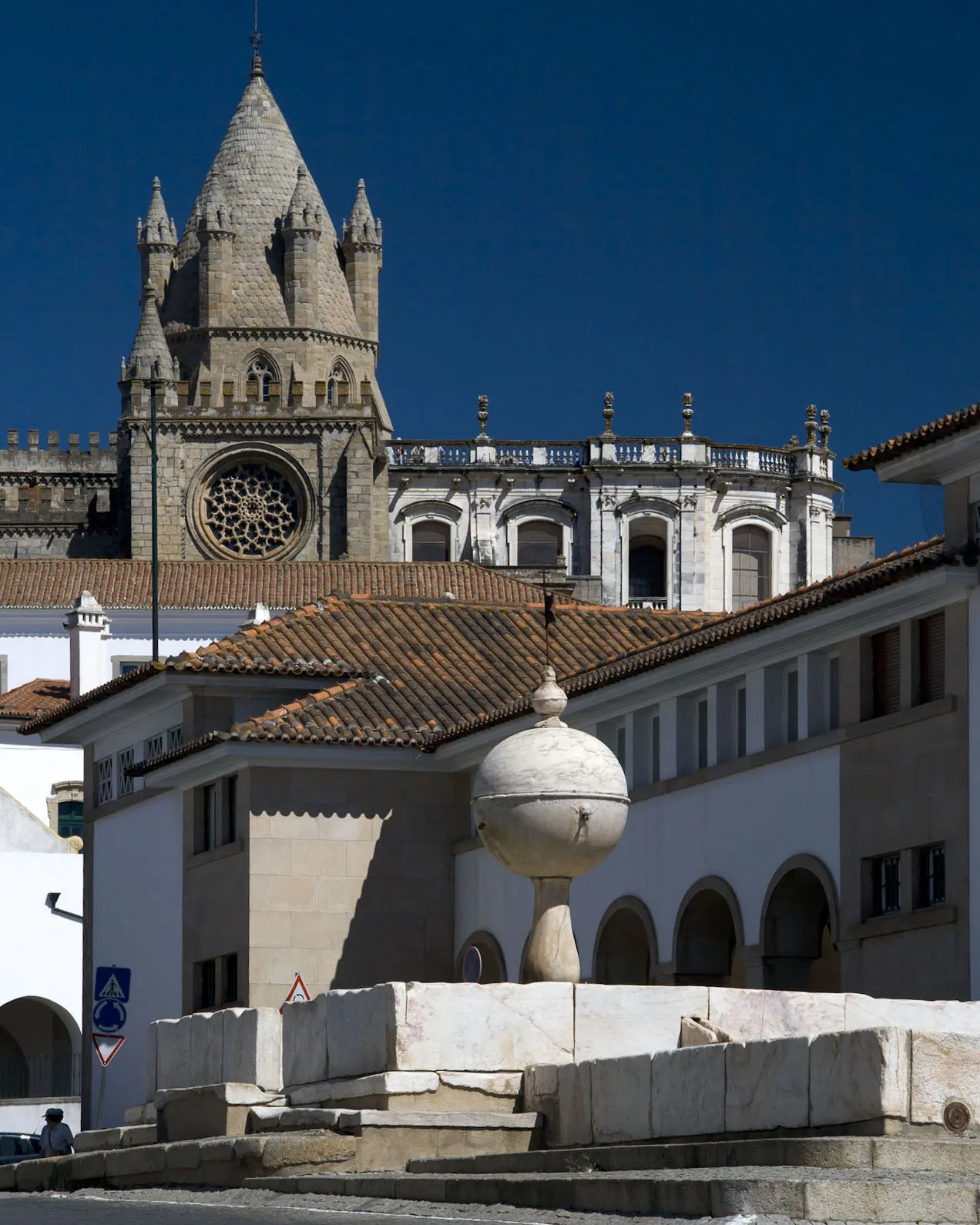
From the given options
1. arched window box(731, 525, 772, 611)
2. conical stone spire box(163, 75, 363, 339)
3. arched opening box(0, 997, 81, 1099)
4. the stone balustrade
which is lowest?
arched opening box(0, 997, 81, 1099)

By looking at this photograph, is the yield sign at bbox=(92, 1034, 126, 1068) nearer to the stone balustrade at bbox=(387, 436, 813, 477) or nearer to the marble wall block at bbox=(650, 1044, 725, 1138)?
the marble wall block at bbox=(650, 1044, 725, 1138)

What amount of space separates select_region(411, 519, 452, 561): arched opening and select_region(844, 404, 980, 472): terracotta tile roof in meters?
79.3

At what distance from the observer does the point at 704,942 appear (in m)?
34.4

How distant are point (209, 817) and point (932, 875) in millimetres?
13993

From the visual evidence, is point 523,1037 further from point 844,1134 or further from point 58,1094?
point 58,1094

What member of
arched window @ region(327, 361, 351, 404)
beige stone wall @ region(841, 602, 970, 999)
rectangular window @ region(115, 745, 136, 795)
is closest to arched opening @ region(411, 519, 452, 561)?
arched window @ region(327, 361, 351, 404)

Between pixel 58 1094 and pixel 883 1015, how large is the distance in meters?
37.1

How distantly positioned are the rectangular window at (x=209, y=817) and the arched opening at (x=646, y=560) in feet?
224

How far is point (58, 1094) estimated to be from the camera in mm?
55219

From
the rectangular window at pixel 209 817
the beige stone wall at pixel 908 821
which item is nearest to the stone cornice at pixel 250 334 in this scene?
the rectangular window at pixel 209 817

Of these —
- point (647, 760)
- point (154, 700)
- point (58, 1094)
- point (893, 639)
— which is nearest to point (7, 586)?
point (58, 1094)

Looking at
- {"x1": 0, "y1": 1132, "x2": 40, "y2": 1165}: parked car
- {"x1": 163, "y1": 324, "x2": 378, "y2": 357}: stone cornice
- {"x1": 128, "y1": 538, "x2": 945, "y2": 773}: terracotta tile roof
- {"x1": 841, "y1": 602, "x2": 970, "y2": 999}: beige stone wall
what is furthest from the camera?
{"x1": 163, "y1": 324, "x2": 378, "y2": 357}: stone cornice

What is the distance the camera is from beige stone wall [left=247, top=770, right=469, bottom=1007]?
1499 inches

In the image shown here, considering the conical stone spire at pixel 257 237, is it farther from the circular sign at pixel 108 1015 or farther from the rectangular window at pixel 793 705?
the circular sign at pixel 108 1015
